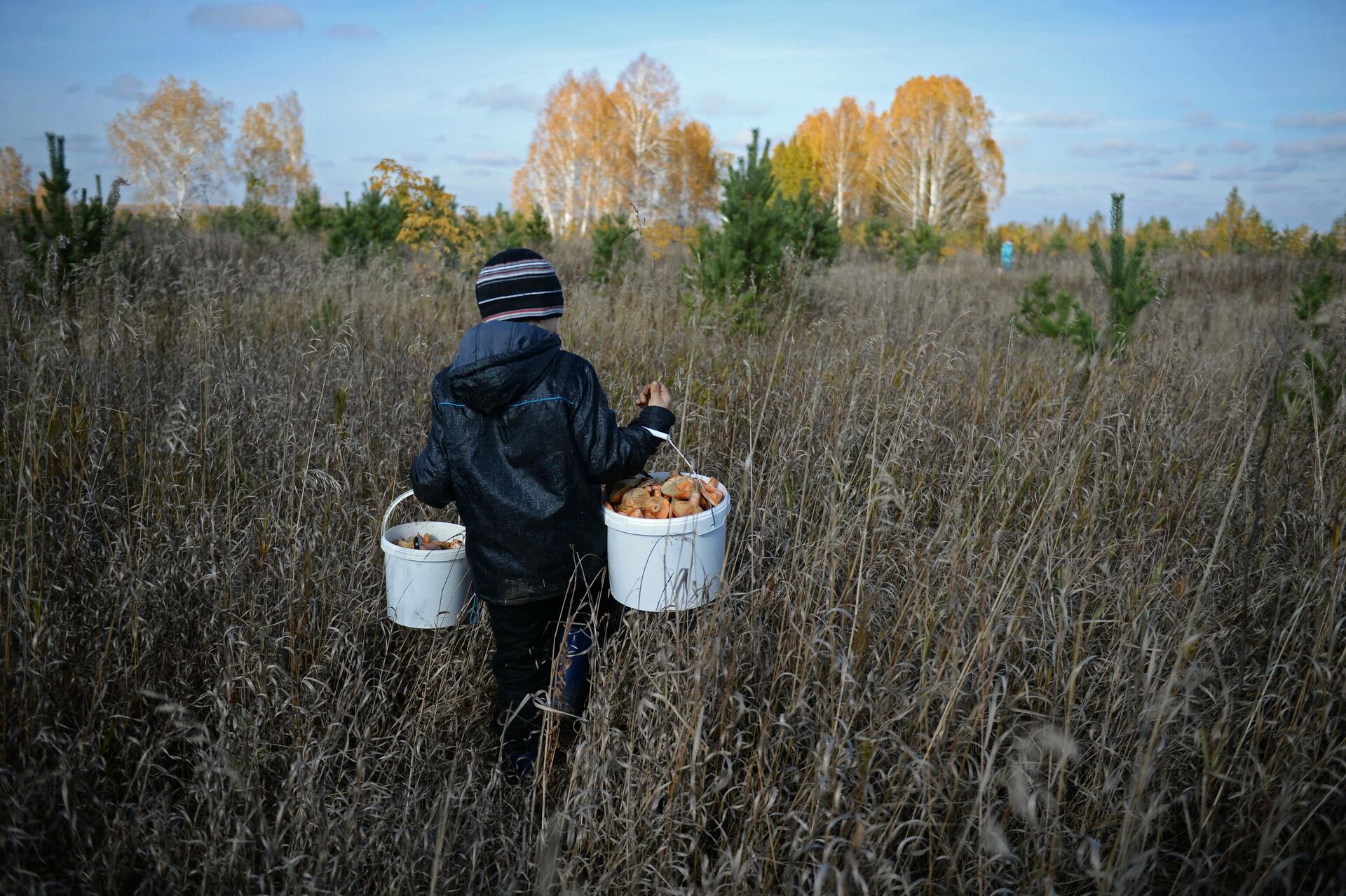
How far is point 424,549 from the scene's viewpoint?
2.07 metres

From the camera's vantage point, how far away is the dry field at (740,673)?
1488mm

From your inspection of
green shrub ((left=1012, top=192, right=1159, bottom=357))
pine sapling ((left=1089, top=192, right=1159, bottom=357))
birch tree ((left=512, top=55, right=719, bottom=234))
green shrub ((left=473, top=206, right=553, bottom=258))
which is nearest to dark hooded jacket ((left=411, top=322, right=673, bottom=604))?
green shrub ((left=1012, top=192, right=1159, bottom=357))

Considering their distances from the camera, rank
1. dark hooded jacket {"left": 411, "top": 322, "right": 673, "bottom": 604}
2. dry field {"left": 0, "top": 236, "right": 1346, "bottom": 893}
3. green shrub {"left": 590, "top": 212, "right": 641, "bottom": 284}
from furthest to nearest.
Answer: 1. green shrub {"left": 590, "top": 212, "right": 641, "bottom": 284}
2. dark hooded jacket {"left": 411, "top": 322, "right": 673, "bottom": 604}
3. dry field {"left": 0, "top": 236, "right": 1346, "bottom": 893}

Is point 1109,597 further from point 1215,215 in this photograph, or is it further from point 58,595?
point 1215,215

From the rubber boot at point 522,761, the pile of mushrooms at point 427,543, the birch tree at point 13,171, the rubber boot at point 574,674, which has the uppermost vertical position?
the birch tree at point 13,171

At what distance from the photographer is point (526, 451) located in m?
1.89

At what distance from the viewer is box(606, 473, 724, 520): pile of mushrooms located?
1.81 meters

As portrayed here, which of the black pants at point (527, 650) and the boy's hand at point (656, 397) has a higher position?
the boy's hand at point (656, 397)

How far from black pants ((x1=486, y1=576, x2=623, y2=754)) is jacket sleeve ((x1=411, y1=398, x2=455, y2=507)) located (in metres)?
0.34

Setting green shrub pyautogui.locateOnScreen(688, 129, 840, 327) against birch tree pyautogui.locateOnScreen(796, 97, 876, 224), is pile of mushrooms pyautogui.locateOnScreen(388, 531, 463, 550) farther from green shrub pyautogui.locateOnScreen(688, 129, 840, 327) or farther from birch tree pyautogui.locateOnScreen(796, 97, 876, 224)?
birch tree pyautogui.locateOnScreen(796, 97, 876, 224)

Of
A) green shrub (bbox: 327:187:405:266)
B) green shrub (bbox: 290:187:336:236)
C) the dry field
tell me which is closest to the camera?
the dry field

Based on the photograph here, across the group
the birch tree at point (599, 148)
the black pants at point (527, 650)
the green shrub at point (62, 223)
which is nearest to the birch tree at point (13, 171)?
the birch tree at point (599, 148)

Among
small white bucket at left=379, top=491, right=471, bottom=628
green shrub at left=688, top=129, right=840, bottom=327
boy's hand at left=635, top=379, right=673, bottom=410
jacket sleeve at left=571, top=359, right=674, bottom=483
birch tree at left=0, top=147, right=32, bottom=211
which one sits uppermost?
birch tree at left=0, top=147, right=32, bottom=211

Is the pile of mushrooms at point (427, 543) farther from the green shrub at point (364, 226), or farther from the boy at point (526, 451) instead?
the green shrub at point (364, 226)
